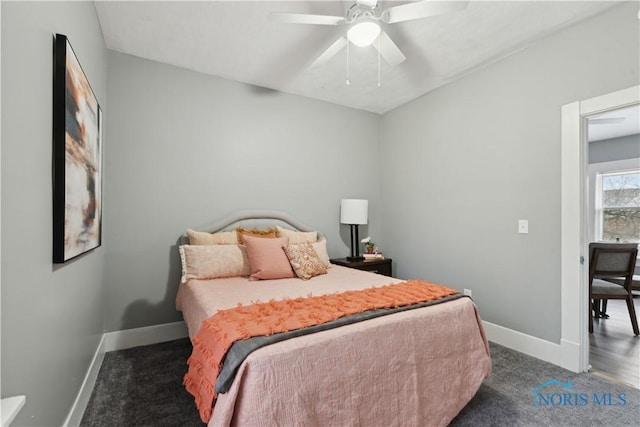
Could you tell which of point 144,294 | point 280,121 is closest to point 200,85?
point 280,121

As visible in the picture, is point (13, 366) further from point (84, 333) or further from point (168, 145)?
point (168, 145)

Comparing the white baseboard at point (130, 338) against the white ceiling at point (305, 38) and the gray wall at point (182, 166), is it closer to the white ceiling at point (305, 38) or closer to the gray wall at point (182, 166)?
the gray wall at point (182, 166)

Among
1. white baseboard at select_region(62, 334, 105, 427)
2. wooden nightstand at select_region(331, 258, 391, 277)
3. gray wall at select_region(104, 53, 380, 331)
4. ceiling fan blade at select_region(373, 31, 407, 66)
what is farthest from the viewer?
wooden nightstand at select_region(331, 258, 391, 277)

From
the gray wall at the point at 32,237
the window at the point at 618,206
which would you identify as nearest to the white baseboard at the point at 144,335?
the gray wall at the point at 32,237

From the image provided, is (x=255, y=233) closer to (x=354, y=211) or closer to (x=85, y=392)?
(x=354, y=211)

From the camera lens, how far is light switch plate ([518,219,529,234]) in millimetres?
2669

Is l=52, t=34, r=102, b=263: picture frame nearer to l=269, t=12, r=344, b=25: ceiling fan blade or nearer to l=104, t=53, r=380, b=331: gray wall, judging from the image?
l=104, t=53, r=380, b=331: gray wall

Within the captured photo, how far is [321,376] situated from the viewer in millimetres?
1311

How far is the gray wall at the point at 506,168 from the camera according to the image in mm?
2311

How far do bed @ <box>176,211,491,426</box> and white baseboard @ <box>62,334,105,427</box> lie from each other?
0.66m

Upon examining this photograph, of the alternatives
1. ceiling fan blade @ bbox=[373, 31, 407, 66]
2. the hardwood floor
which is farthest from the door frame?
ceiling fan blade @ bbox=[373, 31, 407, 66]

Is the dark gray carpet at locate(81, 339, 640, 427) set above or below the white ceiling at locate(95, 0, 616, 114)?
below

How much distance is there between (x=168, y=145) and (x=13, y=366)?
7.84 feet

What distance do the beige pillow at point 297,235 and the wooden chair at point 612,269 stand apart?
294 cm
